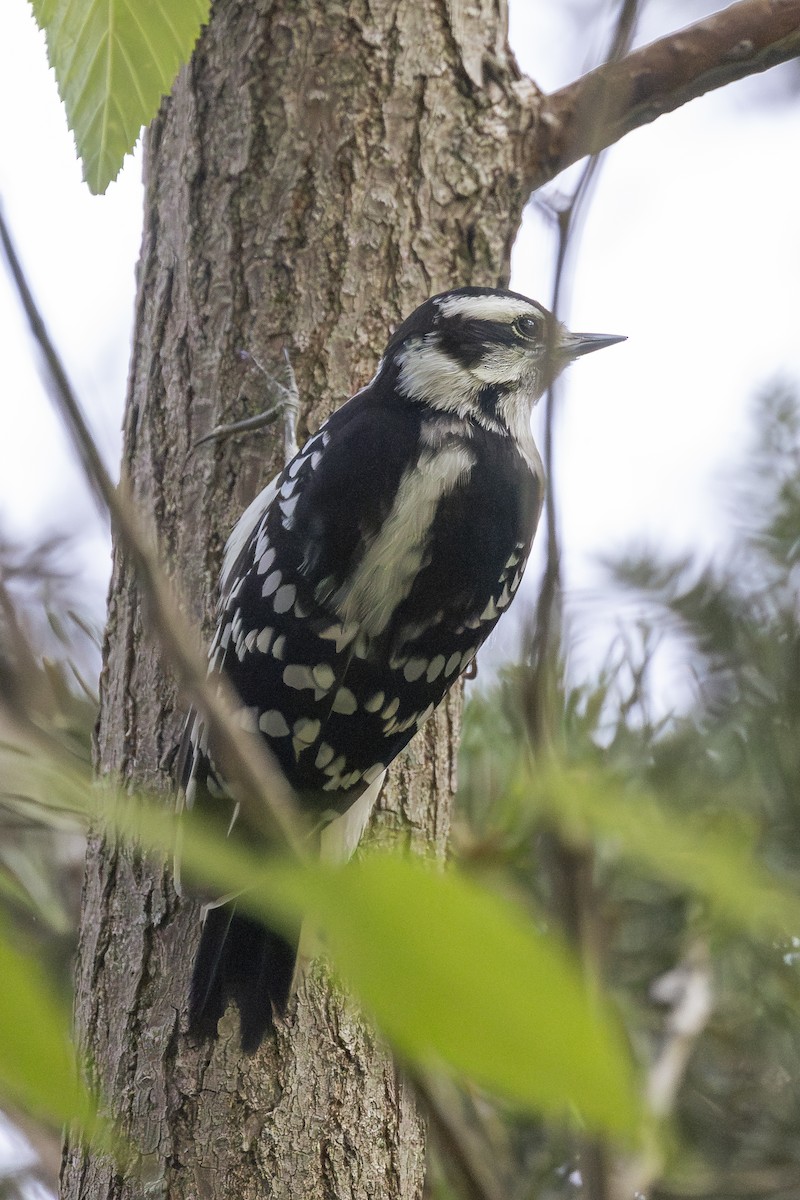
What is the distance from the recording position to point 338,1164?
144cm

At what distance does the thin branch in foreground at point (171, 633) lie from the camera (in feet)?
1.08

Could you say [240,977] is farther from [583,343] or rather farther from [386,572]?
[583,343]

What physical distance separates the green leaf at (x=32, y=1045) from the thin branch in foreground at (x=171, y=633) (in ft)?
0.23

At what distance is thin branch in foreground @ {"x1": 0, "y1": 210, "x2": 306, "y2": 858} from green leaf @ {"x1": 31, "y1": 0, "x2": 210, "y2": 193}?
29 centimetres

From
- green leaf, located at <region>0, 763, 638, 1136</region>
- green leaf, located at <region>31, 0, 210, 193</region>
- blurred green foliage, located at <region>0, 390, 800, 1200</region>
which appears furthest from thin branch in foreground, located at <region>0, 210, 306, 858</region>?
blurred green foliage, located at <region>0, 390, 800, 1200</region>

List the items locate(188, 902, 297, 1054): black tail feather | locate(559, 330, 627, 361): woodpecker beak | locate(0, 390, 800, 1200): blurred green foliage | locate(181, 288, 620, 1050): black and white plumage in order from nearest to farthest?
locate(188, 902, 297, 1054): black tail feather → locate(181, 288, 620, 1050): black and white plumage → locate(0, 390, 800, 1200): blurred green foliage → locate(559, 330, 627, 361): woodpecker beak

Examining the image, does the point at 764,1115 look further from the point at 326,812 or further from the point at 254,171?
the point at 254,171

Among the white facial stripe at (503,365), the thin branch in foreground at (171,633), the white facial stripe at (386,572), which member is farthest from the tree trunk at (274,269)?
the thin branch in foreground at (171,633)

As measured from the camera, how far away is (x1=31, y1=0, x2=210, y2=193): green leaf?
2.04ft

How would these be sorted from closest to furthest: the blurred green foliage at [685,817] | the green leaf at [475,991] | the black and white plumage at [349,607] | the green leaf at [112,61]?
the green leaf at [475,991], the green leaf at [112,61], the black and white plumage at [349,607], the blurred green foliage at [685,817]

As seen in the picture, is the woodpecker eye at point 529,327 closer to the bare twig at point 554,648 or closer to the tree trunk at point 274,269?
the tree trunk at point 274,269

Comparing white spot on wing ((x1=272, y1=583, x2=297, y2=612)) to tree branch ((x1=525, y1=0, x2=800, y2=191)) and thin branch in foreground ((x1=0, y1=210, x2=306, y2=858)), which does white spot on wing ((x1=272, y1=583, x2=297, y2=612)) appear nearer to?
tree branch ((x1=525, y1=0, x2=800, y2=191))

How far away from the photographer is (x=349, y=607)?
156cm

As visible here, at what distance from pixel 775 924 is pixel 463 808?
1665mm
